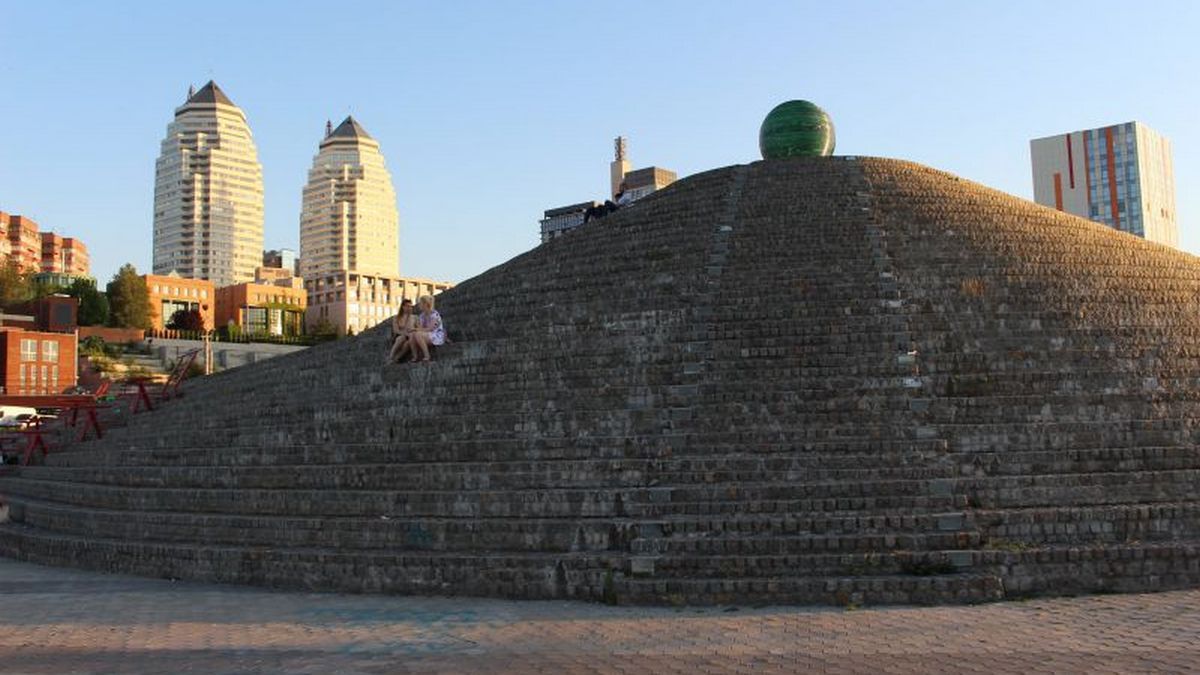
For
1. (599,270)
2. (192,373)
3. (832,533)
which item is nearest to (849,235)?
(599,270)

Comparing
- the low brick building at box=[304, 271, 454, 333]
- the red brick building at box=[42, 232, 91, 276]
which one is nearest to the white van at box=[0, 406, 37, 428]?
the low brick building at box=[304, 271, 454, 333]

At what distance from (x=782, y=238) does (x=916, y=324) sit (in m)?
3.18

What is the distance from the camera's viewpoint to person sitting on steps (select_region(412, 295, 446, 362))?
1331cm

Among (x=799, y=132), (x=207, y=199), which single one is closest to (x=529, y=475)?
(x=799, y=132)

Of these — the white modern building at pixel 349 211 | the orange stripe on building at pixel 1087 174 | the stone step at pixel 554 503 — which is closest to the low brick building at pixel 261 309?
the white modern building at pixel 349 211

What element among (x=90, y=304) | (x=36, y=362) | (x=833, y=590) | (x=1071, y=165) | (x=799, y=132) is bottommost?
(x=833, y=590)

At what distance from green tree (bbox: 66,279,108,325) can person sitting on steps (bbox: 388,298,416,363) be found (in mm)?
60871

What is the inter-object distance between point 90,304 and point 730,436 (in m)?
67.6

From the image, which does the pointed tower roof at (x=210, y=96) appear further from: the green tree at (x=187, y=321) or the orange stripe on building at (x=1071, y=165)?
the orange stripe on building at (x=1071, y=165)

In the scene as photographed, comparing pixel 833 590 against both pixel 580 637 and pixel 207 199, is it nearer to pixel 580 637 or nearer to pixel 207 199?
pixel 580 637

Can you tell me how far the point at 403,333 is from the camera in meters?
13.5

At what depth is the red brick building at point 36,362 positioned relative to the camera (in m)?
43.0

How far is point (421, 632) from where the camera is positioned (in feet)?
23.9

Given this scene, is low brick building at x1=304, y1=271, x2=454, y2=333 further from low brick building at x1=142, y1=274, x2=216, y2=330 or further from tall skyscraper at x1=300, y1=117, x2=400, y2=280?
tall skyscraper at x1=300, y1=117, x2=400, y2=280
